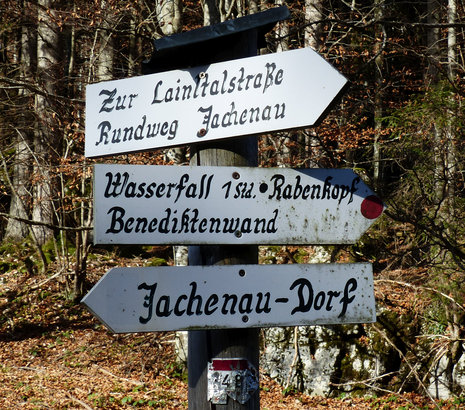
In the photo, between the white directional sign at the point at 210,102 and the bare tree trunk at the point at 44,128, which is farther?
the bare tree trunk at the point at 44,128

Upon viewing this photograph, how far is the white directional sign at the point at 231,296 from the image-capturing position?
2.42 m

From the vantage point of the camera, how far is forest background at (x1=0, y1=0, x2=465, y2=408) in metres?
7.49

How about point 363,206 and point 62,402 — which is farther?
point 62,402

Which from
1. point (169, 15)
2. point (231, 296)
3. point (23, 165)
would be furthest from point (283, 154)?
point (231, 296)

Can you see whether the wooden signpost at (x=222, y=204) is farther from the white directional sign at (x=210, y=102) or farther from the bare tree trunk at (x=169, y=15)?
the bare tree trunk at (x=169, y=15)

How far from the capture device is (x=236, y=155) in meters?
2.75

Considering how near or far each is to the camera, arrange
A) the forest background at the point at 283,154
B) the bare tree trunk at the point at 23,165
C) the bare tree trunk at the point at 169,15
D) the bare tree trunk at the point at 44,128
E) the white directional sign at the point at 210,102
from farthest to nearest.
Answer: the bare tree trunk at the point at 23,165 < the bare tree trunk at the point at 44,128 < the bare tree trunk at the point at 169,15 < the forest background at the point at 283,154 < the white directional sign at the point at 210,102

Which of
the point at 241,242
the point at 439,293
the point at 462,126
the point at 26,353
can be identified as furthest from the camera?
the point at 26,353

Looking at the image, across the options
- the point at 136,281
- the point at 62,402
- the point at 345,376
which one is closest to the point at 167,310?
the point at 136,281

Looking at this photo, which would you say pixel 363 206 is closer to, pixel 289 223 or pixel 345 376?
pixel 289 223

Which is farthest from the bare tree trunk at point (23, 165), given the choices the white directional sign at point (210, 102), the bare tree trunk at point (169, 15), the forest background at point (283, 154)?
the white directional sign at point (210, 102)

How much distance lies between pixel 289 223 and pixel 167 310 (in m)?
0.66

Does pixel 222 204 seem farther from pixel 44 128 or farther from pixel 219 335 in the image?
pixel 44 128

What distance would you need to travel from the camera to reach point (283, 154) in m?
10.5
